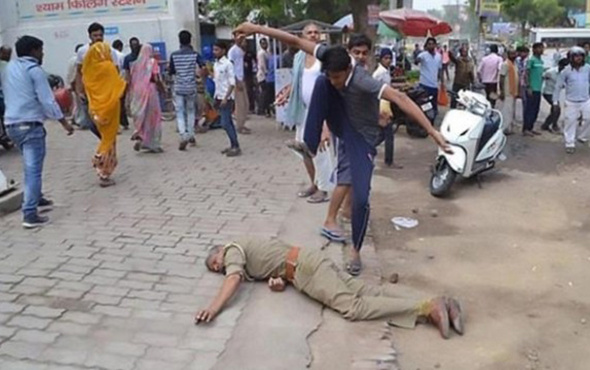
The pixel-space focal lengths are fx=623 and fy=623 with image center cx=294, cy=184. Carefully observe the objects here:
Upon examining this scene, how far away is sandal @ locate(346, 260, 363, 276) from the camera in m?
4.36

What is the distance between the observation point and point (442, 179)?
6816 millimetres

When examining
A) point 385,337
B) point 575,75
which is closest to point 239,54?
point 575,75

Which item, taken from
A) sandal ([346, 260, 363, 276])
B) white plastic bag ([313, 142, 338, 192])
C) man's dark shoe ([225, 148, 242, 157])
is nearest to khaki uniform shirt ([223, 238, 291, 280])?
sandal ([346, 260, 363, 276])

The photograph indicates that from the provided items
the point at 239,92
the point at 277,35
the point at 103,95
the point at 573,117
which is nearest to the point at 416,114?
the point at 277,35

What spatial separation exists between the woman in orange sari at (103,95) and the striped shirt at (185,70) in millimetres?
1759

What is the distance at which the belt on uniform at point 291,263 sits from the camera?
392 cm

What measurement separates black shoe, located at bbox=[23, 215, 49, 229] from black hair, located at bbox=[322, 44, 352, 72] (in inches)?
114

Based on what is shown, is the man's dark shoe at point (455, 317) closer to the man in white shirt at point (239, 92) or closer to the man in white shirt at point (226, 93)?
the man in white shirt at point (226, 93)

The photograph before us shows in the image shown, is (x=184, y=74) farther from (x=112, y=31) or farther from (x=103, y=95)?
(x=112, y=31)

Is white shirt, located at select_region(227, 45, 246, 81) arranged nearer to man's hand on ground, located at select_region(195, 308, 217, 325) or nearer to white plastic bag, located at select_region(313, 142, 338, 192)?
white plastic bag, located at select_region(313, 142, 338, 192)

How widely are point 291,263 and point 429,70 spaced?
755 cm

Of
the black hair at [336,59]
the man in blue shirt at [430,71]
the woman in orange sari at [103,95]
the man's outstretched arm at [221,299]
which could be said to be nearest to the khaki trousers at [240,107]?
the man in blue shirt at [430,71]

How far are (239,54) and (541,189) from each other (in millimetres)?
5882

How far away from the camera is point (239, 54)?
10.9 meters
